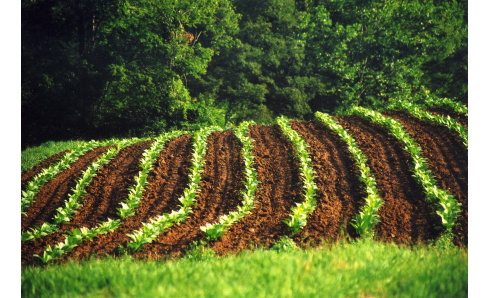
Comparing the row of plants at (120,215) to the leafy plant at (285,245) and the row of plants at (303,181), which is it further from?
the row of plants at (303,181)

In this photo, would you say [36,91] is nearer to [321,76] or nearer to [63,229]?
[63,229]

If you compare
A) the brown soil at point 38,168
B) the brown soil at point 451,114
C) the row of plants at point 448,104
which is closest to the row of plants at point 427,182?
the brown soil at point 451,114

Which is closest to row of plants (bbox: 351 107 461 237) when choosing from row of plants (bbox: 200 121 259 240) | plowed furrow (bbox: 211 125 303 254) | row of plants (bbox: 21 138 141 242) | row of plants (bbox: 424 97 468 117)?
row of plants (bbox: 424 97 468 117)

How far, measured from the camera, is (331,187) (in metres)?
5.58

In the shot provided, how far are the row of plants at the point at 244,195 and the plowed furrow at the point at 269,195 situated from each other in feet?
0.29

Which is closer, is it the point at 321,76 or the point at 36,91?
the point at 36,91

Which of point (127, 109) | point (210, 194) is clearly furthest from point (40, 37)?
point (210, 194)

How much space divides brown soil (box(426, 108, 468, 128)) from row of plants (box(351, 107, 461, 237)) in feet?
3.79

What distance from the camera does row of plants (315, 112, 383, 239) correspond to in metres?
4.33

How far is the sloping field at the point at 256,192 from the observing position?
164 inches

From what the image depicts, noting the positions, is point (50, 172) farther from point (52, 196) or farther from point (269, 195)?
point (269, 195)

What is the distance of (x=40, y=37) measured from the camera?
191 inches

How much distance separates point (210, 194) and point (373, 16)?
779 centimetres

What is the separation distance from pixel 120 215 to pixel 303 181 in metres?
3.18
